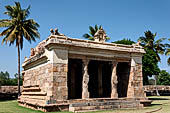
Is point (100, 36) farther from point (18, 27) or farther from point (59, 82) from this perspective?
point (18, 27)

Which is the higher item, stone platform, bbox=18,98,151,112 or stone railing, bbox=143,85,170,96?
stone platform, bbox=18,98,151,112

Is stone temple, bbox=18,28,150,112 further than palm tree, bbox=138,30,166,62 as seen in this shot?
No

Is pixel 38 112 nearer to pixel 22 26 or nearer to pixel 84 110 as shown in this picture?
pixel 84 110

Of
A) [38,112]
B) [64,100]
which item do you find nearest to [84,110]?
[64,100]

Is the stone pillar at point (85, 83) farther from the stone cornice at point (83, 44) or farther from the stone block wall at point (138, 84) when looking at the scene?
the stone block wall at point (138, 84)

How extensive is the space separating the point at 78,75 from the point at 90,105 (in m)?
5.58

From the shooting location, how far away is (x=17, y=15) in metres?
25.0

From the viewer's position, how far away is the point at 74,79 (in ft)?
53.5

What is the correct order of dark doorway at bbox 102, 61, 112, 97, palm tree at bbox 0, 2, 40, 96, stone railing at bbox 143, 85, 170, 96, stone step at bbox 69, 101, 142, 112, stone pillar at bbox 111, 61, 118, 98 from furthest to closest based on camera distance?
stone railing at bbox 143, 85, 170, 96 → palm tree at bbox 0, 2, 40, 96 → dark doorway at bbox 102, 61, 112, 97 → stone pillar at bbox 111, 61, 118, 98 → stone step at bbox 69, 101, 142, 112

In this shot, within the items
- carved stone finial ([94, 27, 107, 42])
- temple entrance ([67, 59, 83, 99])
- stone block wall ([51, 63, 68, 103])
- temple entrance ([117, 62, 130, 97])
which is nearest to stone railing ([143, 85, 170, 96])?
temple entrance ([117, 62, 130, 97])

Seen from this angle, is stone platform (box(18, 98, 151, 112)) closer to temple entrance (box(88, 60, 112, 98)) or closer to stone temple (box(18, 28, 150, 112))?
stone temple (box(18, 28, 150, 112))

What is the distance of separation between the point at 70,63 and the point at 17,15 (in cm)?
1287

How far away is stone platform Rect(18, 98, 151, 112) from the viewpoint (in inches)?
439

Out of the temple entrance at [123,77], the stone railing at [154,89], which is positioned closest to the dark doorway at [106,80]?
the temple entrance at [123,77]
